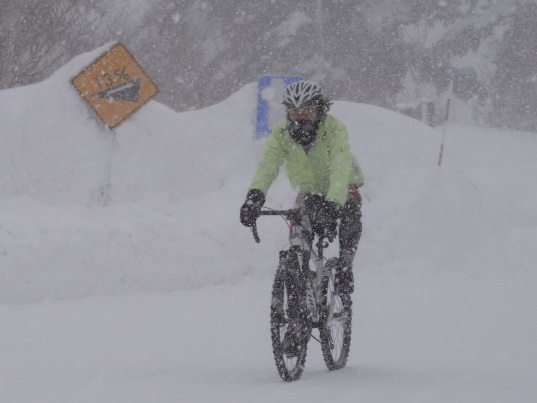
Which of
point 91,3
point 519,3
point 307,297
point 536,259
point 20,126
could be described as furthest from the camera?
point 519,3

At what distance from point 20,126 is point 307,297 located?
271 inches

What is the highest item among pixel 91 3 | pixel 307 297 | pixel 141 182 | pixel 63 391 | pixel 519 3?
pixel 519 3

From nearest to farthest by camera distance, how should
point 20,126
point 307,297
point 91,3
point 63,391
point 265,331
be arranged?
point 63,391
point 307,297
point 265,331
point 20,126
point 91,3

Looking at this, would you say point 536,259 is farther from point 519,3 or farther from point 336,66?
point 519,3

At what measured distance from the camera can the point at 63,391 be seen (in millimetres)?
5922

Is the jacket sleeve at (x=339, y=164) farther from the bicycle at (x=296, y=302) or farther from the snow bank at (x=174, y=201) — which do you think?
the snow bank at (x=174, y=201)

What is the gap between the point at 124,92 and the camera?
1245cm

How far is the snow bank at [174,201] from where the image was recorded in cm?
1059

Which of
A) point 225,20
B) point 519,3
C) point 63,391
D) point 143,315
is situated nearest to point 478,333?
point 143,315

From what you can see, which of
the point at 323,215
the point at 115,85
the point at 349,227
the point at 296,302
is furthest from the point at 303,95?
the point at 115,85

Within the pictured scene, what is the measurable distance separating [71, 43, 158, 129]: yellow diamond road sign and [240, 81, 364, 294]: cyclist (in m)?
6.13

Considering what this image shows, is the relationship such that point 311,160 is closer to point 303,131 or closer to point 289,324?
point 303,131

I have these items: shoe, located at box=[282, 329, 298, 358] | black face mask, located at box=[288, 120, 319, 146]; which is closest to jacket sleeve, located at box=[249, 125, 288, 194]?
black face mask, located at box=[288, 120, 319, 146]

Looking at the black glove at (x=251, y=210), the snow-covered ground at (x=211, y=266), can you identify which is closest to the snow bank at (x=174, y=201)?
the snow-covered ground at (x=211, y=266)
